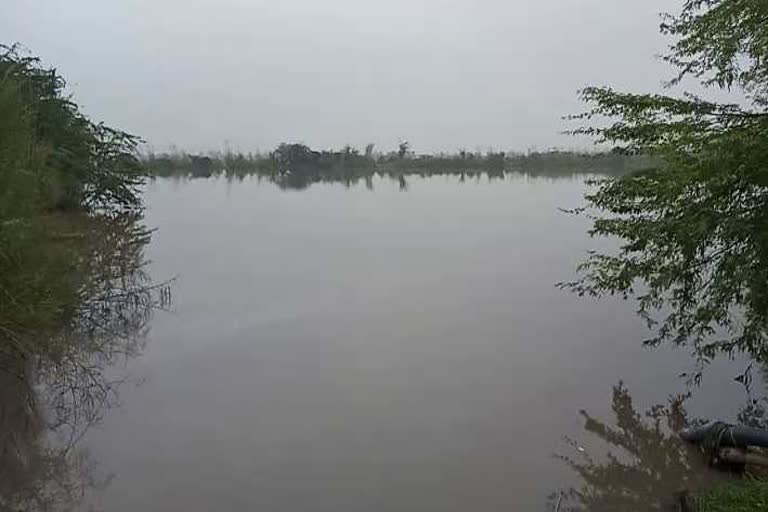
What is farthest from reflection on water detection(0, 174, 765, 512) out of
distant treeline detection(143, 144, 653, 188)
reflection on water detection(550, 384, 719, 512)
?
distant treeline detection(143, 144, 653, 188)

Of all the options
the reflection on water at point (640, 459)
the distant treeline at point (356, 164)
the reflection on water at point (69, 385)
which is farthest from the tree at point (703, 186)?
the distant treeline at point (356, 164)

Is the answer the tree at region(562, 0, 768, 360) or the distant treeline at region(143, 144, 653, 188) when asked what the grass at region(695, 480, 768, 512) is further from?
the distant treeline at region(143, 144, 653, 188)

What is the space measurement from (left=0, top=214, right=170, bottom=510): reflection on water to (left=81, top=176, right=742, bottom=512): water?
10.4 inches

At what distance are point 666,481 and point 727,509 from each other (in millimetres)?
1524

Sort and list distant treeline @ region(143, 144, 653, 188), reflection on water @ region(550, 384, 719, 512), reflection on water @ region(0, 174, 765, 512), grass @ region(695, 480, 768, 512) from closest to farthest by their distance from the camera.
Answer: grass @ region(695, 480, 768, 512), reflection on water @ region(550, 384, 719, 512), reflection on water @ region(0, 174, 765, 512), distant treeline @ region(143, 144, 653, 188)

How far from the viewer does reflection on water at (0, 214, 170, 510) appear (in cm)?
593

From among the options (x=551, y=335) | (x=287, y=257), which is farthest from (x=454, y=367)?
(x=287, y=257)

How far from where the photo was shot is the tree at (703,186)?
5.79 meters

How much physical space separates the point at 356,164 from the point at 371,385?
6324cm

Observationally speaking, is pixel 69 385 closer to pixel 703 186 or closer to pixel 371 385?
pixel 371 385

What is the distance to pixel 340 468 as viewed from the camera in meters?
6.27

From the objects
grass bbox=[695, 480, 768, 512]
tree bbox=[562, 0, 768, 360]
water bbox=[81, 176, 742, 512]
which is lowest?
water bbox=[81, 176, 742, 512]

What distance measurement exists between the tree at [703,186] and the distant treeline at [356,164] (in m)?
58.6

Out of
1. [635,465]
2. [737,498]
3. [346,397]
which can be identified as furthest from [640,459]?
[346,397]
